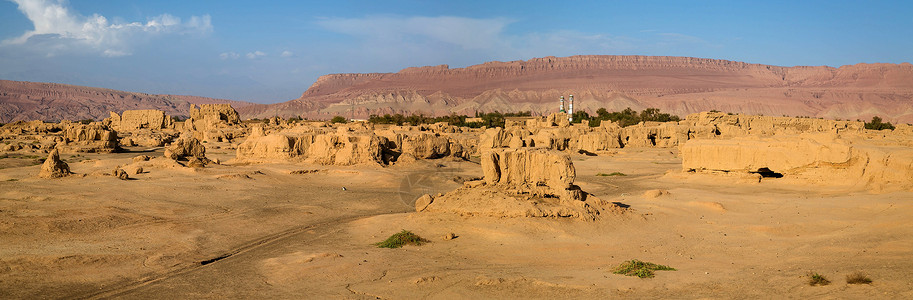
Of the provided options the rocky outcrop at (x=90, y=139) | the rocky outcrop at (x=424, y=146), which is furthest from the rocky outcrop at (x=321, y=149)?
the rocky outcrop at (x=90, y=139)

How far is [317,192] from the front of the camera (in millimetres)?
16203

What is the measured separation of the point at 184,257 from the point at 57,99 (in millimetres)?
178121

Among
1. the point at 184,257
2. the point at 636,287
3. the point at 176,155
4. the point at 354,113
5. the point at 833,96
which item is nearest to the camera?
the point at 636,287

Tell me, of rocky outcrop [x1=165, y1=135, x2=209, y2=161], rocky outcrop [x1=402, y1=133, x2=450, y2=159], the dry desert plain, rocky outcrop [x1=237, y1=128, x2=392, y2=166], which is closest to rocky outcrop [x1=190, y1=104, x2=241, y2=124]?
rocky outcrop [x1=165, y1=135, x2=209, y2=161]

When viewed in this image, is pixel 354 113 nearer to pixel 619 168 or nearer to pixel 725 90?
pixel 725 90

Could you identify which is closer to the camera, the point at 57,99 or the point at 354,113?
the point at 354,113

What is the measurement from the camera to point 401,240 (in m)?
9.44

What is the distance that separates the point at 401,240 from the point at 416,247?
12.9 inches

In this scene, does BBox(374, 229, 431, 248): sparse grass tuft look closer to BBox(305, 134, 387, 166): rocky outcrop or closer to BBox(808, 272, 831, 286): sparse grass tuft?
BBox(808, 272, 831, 286): sparse grass tuft

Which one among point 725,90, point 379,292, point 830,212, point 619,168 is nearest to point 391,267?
point 379,292

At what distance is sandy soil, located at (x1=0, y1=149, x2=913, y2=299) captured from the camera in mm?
6660

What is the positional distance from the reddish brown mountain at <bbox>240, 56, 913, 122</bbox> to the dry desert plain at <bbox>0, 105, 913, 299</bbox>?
10556 centimetres

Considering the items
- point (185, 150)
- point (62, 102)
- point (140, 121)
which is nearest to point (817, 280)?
point (185, 150)

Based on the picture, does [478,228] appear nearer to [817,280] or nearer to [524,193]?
[524,193]
